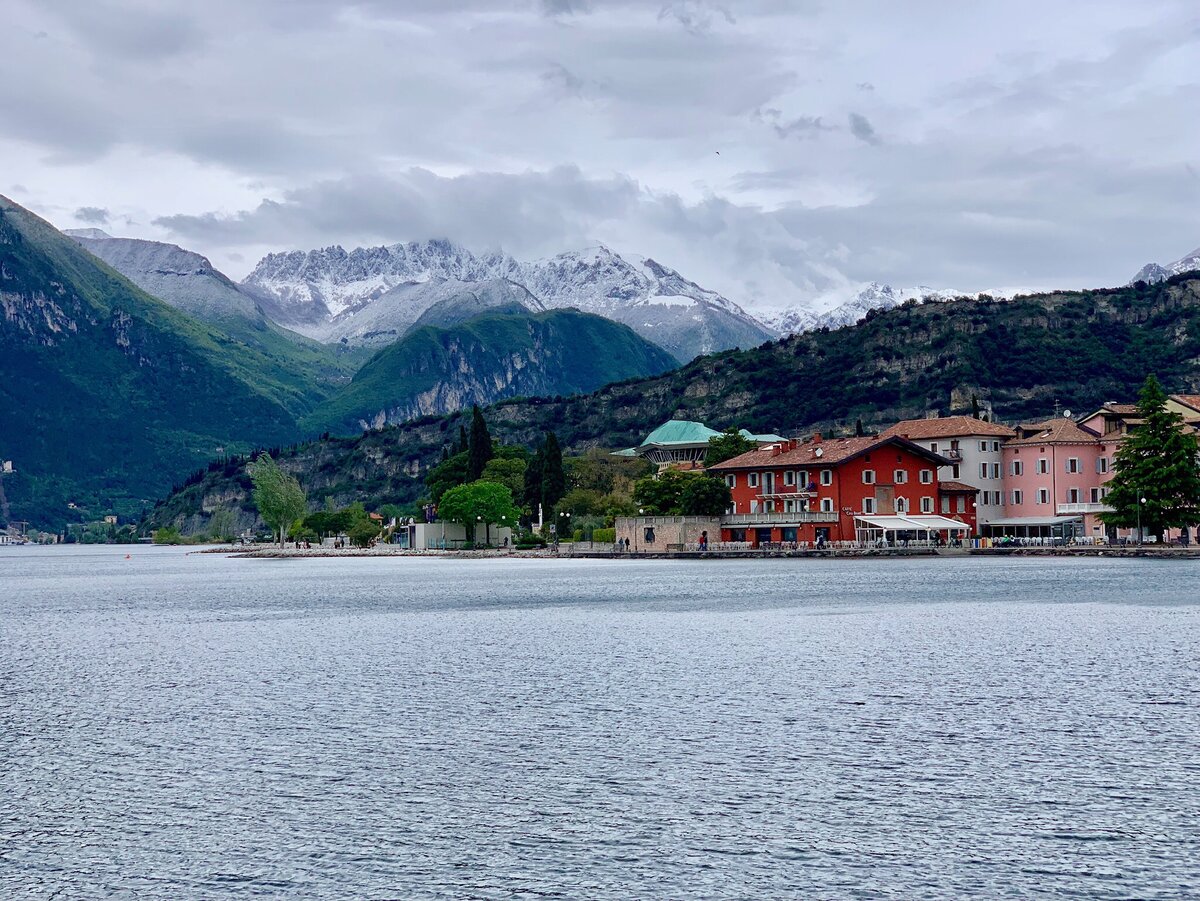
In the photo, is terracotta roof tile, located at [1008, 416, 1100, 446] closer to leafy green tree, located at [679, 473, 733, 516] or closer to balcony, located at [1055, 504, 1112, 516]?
balcony, located at [1055, 504, 1112, 516]

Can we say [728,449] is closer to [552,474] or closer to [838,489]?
[838,489]

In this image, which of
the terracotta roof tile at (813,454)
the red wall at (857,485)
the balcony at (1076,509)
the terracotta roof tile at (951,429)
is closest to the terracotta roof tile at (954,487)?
the red wall at (857,485)

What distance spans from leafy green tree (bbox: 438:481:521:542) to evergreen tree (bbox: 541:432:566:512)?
507 cm

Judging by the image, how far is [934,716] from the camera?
3525cm

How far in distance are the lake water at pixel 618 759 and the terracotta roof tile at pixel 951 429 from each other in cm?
8787

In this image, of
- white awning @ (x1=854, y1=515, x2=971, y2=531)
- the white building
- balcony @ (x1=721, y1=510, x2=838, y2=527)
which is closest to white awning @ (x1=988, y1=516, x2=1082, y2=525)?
the white building

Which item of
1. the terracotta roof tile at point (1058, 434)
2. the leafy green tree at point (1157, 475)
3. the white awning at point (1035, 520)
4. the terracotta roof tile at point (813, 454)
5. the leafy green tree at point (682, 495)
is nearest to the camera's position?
→ the leafy green tree at point (1157, 475)

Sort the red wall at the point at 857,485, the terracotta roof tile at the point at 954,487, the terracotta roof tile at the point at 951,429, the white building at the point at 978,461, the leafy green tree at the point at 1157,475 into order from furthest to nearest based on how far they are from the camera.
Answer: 1. the terracotta roof tile at the point at 951,429
2. the white building at the point at 978,461
3. the terracotta roof tile at the point at 954,487
4. the red wall at the point at 857,485
5. the leafy green tree at the point at 1157,475

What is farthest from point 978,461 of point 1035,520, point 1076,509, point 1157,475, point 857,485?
point 1157,475

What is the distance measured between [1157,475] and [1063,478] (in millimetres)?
28687

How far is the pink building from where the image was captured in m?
144

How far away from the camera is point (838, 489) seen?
140 m

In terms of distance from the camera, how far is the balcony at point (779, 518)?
141 meters

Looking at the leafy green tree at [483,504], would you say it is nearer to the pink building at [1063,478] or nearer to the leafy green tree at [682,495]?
the leafy green tree at [682,495]
